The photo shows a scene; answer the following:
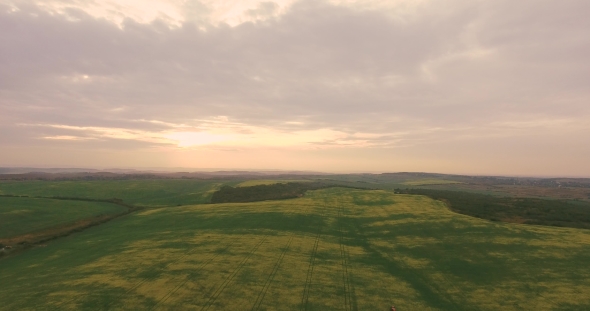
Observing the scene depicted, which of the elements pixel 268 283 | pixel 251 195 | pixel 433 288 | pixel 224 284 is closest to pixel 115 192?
pixel 251 195

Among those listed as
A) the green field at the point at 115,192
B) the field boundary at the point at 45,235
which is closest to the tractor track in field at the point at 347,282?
the field boundary at the point at 45,235

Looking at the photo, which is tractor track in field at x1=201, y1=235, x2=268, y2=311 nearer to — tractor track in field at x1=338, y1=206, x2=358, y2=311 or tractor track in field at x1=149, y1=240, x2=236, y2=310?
tractor track in field at x1=149, y1=240, x2=236, y2=310

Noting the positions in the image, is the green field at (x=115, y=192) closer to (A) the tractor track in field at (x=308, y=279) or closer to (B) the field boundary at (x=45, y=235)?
(B) the field boundary at (x=45, y=235)

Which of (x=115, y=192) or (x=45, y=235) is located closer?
(x=45, y=235)

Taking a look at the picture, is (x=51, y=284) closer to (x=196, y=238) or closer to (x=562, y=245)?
(x=196, y=238)

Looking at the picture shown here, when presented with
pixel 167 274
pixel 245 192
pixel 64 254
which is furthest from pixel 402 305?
pixel 245 192

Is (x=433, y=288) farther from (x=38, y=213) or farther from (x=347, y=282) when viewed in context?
(x=38, y=213)

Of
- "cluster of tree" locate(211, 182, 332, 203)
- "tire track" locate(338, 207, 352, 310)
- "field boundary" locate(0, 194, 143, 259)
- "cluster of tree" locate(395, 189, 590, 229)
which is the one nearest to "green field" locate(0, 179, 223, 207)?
"cluster of tree" locate(211, 182, 332, 203)
